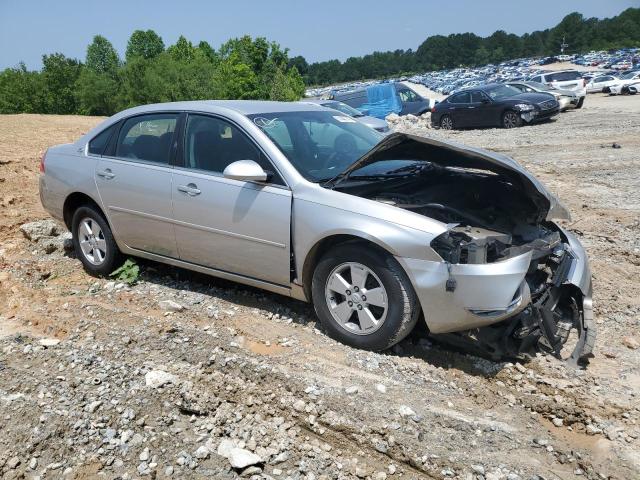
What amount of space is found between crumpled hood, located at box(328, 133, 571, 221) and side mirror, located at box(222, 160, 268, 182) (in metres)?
0.53

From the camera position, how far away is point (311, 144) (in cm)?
482

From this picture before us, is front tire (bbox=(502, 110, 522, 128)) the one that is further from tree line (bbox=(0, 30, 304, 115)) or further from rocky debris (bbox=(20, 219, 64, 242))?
tree line (bbox=(0, 30, 304, 115))

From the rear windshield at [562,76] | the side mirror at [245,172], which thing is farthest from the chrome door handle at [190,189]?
the rear windshield at [562,76]

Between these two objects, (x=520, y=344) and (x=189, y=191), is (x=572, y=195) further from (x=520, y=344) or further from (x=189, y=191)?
(x=189, y=191)

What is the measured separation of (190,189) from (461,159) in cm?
218

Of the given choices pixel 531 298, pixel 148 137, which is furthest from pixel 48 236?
pixel 531 298

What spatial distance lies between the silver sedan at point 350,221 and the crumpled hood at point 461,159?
0.6 inches

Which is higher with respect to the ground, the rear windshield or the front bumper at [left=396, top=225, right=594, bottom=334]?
the rear windshield

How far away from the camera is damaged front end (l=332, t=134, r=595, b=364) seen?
362 cm

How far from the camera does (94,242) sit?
19.2ft

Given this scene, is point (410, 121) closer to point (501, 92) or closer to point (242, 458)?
point (501, 92)

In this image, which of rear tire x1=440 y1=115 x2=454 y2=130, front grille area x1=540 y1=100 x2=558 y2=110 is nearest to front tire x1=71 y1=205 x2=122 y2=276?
front grille area x1=540 y1=100 x2=558 y2=110

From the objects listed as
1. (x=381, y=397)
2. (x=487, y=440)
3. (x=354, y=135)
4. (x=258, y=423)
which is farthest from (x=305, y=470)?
(x=354, y=135)

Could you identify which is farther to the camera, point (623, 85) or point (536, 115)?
point (623, 85)
